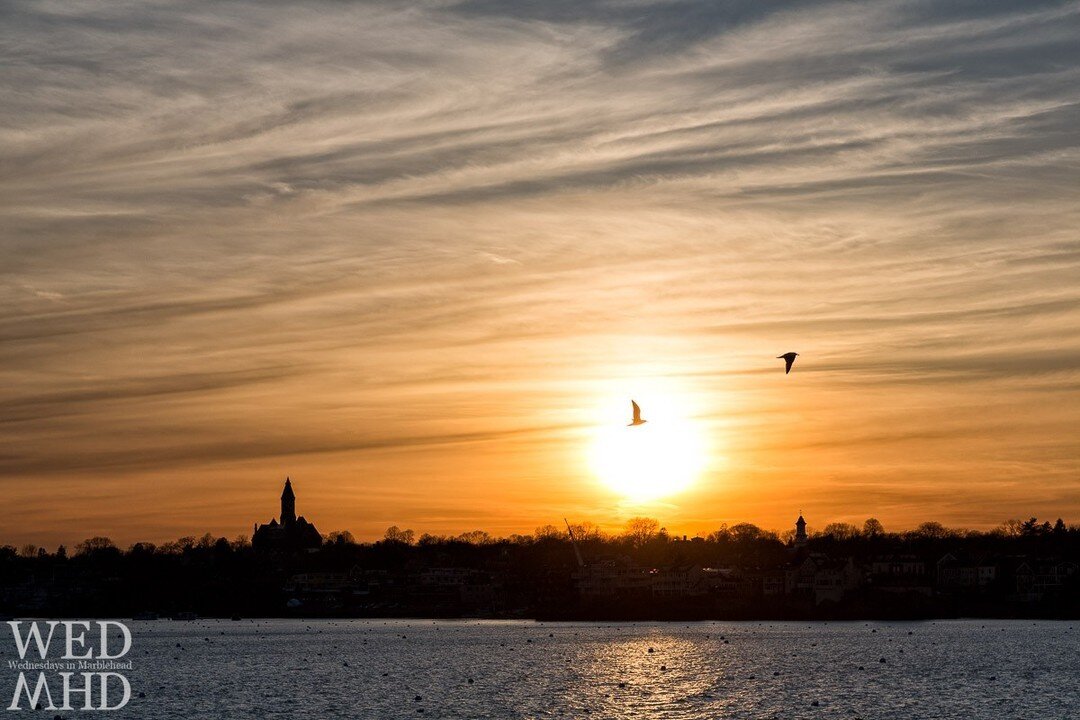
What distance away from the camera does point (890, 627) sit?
199750 mm

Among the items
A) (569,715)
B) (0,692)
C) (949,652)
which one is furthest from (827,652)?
(0,692)

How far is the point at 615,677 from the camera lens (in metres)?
109

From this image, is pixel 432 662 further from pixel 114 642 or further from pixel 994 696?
pixel 114 642

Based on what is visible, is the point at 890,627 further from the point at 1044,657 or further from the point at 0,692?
the point at 0,692

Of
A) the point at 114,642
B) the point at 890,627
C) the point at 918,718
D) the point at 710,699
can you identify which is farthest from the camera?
the point at 890,627

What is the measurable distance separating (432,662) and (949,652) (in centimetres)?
5023

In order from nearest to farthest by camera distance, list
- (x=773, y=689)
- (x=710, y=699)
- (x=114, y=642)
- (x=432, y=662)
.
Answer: (x=710, y=699)
(x=773, y=689)
(x=432, y=662)
(x=114, y=642)

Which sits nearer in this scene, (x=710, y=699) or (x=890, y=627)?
(x=710, y=699)

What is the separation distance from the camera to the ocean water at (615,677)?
86.6 meters

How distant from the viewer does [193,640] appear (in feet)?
618

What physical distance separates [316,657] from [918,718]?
7428 cm

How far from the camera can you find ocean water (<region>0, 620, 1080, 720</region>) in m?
86.6

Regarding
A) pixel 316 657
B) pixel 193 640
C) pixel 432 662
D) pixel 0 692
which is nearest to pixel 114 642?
pixel 193 640

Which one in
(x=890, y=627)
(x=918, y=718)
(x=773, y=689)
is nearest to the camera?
(x=918, y=718)
